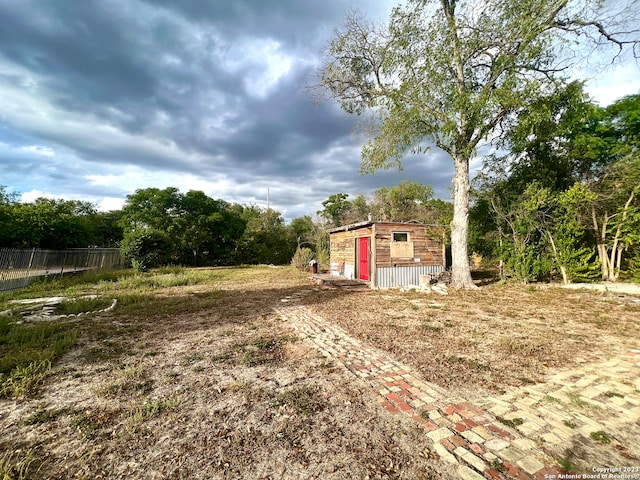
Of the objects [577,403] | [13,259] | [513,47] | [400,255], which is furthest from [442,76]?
[13,259]

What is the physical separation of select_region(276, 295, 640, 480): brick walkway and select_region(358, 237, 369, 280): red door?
739 cm

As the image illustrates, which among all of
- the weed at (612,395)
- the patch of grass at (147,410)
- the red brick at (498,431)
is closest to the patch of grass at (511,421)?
the red brick at (498,431)

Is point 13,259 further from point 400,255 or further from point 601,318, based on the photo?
point 601,318

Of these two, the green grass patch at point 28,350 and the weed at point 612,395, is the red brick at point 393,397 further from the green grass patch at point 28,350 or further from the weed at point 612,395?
the green grass patch at point 28,350

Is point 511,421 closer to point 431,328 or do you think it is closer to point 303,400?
point 303,400

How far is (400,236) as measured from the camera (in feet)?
34.6

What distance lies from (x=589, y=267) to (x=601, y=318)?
459 centimetres

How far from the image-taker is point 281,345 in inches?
164

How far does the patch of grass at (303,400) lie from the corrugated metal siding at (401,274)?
756 cm

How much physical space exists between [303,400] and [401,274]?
8612 millimetres

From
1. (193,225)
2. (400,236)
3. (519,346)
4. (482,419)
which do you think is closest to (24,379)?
(482,419)

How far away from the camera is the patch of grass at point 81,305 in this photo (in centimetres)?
601

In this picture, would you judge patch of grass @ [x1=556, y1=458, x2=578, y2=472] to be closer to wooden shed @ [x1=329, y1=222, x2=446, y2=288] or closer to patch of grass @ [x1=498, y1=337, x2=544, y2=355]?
patch of grass @ [x1=498, y1=337, x2=544, y2=355]

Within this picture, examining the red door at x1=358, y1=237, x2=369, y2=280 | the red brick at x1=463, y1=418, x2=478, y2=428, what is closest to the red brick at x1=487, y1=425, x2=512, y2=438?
the red brick at x1=463, y1=418, x2=478, y2=428
